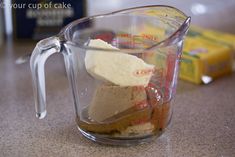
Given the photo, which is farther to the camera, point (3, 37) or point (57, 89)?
point (3, 37)

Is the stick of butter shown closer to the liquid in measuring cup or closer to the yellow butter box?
the liquid in measuring cup

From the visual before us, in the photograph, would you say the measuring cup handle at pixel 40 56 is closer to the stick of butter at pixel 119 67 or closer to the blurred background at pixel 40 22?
the stick of butter at pixel 119 67

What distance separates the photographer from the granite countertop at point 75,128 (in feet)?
2.39

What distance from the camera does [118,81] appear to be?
2.24ft

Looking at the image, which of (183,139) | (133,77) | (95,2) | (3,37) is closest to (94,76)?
(133,77)

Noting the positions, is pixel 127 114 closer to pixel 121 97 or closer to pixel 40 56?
pixel 121 97

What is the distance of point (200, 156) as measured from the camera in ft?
2.35

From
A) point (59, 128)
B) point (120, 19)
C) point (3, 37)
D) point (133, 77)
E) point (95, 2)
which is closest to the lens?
point (133, 77)

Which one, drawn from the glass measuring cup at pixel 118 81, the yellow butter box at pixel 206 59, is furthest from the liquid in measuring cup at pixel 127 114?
the yellow butter box at pixel 206 59

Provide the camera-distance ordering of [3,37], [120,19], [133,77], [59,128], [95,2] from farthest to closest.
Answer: [95,2], [3,37], [120,19], [59,128], [133,77]

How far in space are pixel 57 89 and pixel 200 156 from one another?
1.14ft

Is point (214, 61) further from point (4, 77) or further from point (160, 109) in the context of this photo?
point (4, 77)

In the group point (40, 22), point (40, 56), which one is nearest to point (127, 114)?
point (40, 56)

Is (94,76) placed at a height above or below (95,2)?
above
